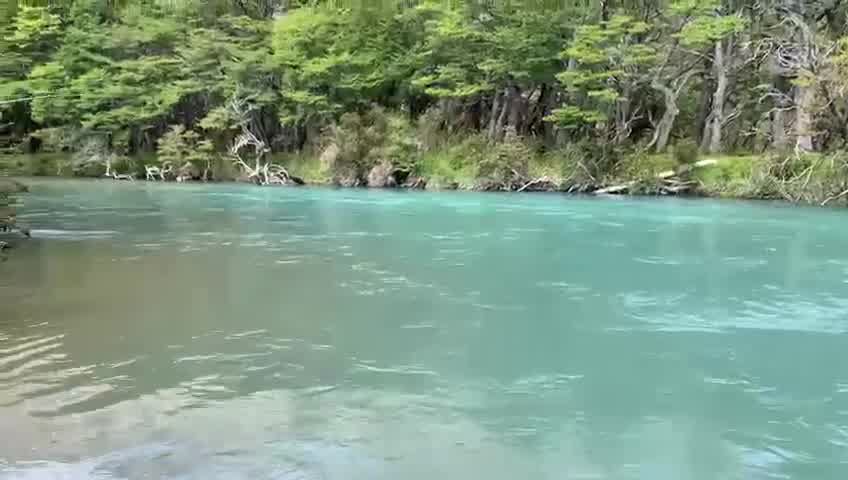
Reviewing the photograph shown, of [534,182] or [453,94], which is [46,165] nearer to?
[453,94]

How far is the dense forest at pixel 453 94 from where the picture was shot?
25.3 metres

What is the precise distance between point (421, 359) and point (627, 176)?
20.9m

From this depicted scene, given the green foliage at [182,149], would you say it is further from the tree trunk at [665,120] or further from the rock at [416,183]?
the tree trunk at [665,120]

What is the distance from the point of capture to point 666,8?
2750cm

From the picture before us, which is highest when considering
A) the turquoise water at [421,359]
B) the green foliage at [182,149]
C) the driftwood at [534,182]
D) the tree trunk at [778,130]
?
the tree trunk at [778,130]

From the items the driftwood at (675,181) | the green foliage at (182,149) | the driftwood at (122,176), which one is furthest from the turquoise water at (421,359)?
the driftwood at (122,176)

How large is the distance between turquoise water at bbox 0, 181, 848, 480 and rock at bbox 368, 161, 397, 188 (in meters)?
15.7

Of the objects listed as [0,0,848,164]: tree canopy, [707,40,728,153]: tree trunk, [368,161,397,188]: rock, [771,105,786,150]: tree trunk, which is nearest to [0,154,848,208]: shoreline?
[368,161,397,188]: rock

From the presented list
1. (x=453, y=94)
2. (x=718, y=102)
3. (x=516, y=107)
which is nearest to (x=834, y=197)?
(x=718, y=102)

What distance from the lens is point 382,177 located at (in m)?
30.1

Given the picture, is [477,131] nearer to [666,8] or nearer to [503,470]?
[666,8]

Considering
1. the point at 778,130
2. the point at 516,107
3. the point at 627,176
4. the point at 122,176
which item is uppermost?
the point at 516,107

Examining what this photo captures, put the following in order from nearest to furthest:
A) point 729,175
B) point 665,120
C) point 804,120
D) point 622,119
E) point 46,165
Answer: point 804,120 → point 729,175 → point 665,120 → point 622,119 → point 46,165

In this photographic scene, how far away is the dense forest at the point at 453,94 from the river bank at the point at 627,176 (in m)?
0.07
